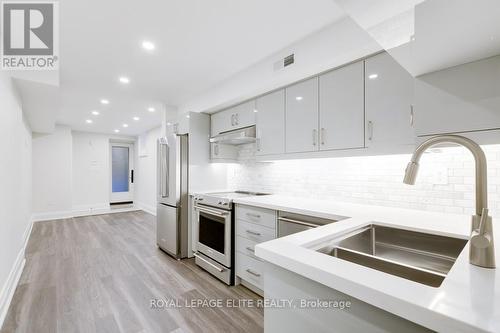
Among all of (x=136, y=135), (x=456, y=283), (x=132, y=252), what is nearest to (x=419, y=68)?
→ (x=456, y=283)

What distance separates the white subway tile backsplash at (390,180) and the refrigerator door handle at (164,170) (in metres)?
1.56

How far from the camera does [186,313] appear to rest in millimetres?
2053

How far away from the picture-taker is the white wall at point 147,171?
6.52 m

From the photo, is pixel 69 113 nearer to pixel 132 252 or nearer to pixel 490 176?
pixel 132 252

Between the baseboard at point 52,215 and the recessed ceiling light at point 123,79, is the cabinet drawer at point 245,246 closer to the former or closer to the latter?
the recessed ceiling light at point 123,79

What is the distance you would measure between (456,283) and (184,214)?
3.21m

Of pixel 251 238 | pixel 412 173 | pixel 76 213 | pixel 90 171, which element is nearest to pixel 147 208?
pixel 76 213

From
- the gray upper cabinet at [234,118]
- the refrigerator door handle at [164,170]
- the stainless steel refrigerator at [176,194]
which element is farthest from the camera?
the refrigerator door handle at [164,170]

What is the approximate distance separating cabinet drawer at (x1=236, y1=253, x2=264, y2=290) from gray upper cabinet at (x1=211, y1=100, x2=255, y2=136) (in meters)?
1.62

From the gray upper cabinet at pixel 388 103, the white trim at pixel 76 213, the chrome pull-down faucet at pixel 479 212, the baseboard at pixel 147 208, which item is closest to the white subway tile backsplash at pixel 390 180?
the gray upper cabinet at pixel 388 103

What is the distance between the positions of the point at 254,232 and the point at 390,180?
53.8 inches

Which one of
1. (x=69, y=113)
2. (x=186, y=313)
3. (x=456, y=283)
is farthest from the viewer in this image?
(x=69, y=113)

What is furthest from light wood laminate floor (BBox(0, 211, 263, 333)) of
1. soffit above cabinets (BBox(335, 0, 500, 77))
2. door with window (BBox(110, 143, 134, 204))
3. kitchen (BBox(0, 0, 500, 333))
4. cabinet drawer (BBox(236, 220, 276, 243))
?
door with window (BBox(110, 143, 134, 204))

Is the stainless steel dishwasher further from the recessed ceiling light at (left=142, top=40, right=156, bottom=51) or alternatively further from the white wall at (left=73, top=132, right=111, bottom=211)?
the white wall at (left=73, top=132, right=111, bottom=211)
